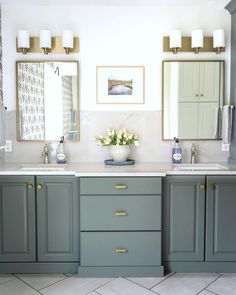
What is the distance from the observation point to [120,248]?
2631mm

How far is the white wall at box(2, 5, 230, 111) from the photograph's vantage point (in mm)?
3092

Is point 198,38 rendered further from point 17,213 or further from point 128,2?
point 17,213

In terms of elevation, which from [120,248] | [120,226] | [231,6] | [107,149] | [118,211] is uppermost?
[231,6]

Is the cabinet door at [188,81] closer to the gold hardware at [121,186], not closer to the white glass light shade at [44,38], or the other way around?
the gold hardware at [121,186]

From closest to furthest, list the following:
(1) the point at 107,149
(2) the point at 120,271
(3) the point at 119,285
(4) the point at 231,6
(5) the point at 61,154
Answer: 1. (3) the point at 119,285
2. (2) the point at 120,271
3. (4) the point at 231,6
4. (5) the point at 61,154
5. (1) the point at 107,149

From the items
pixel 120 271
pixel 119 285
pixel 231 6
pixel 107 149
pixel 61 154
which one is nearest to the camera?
pixel 119 285

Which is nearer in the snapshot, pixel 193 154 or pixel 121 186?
pixel 121 186

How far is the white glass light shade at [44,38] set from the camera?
2990mm

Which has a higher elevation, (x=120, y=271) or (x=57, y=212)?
(x=57, y=212)

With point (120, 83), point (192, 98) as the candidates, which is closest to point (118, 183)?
point (120, 83)

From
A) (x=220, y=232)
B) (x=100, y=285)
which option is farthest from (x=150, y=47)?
(x=100, y=285)

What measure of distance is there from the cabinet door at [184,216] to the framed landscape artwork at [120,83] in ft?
3.12

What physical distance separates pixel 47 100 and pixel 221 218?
6.23 feet

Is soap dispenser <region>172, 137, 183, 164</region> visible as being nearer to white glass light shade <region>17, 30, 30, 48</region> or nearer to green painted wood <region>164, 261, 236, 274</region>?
green painted wood <region>164, 261, 236, 274</region>
